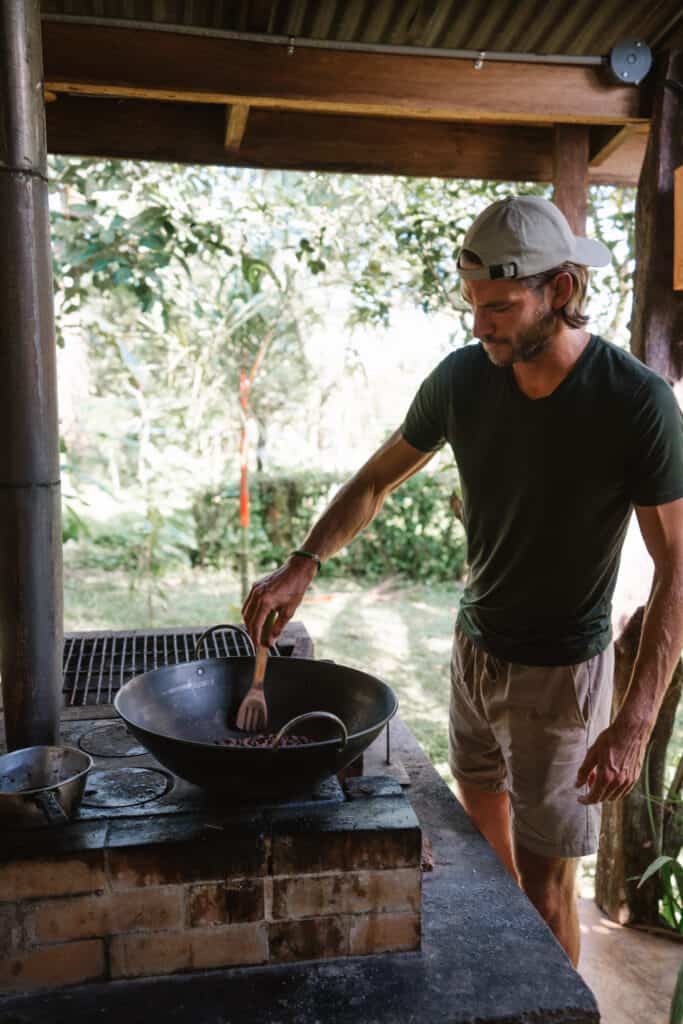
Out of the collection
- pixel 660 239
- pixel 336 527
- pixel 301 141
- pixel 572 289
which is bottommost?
pixel 336 527

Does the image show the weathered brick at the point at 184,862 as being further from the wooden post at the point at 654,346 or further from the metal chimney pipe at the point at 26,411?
the wooden post at the point at 654,346

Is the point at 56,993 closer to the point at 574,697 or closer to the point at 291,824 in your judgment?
the point at 291,824

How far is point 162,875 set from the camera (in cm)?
163

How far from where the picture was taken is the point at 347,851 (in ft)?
5.51

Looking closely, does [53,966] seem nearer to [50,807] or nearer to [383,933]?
[50,807]

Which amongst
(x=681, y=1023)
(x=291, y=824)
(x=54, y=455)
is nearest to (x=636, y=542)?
(x=681, y=1023)

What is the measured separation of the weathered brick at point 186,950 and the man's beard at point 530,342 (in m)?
1.42

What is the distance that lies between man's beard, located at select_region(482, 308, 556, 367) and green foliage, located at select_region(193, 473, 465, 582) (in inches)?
266

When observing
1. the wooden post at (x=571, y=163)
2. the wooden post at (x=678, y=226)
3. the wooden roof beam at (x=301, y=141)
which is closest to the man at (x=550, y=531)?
the wooden post at (x=678, y=226)

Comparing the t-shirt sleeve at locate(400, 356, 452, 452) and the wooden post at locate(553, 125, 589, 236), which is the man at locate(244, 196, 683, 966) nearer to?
the t-shirt sleeve at locate(400, 356, 452, 452)

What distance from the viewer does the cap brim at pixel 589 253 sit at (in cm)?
208

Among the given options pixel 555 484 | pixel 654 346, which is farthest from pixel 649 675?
pixel 654 346

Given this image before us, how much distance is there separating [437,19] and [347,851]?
246 centimetres

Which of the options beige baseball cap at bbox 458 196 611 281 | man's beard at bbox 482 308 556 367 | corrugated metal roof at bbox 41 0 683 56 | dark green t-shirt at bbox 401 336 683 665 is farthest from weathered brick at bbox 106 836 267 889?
corrugated metal roof at bbox 41 0 683 56
